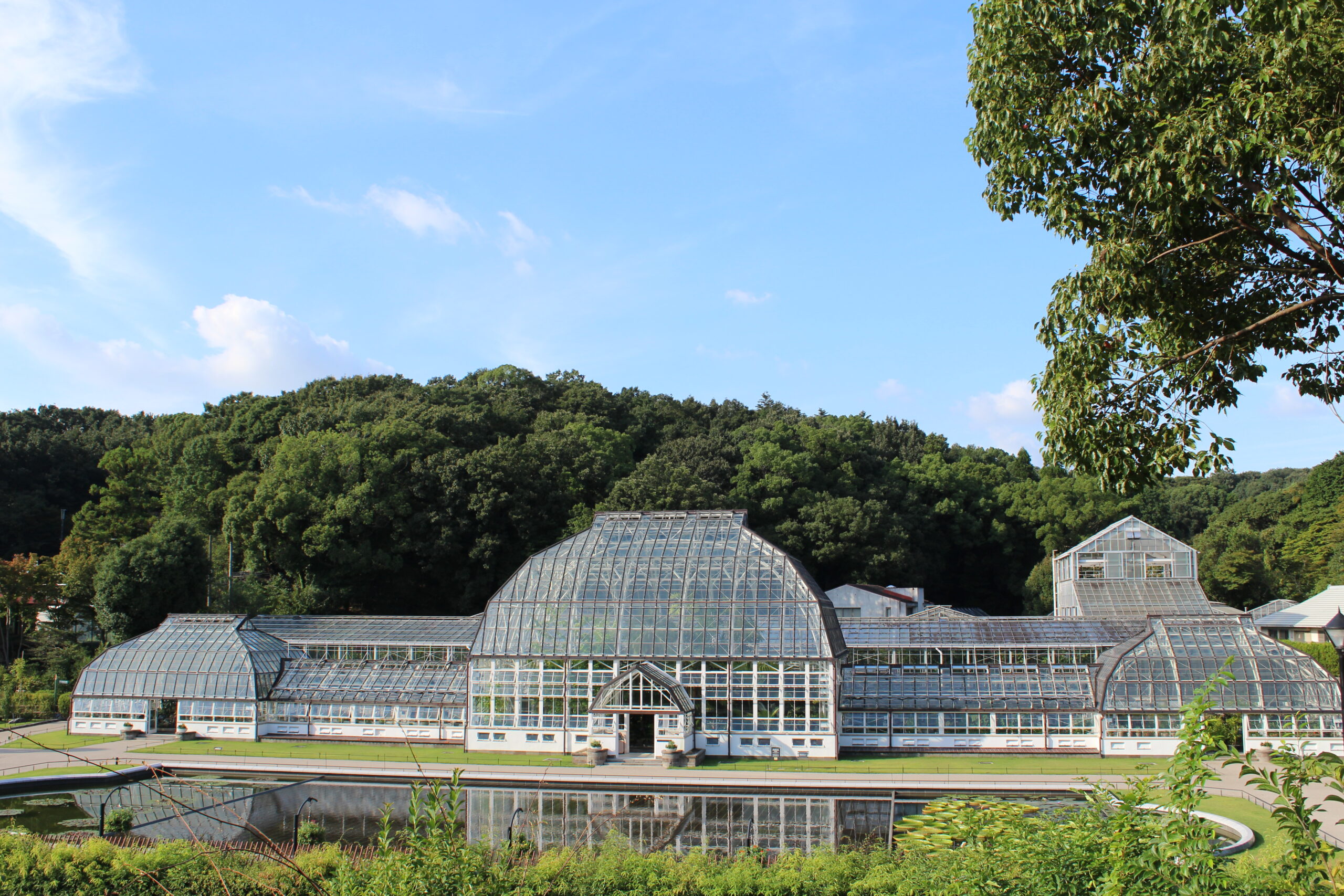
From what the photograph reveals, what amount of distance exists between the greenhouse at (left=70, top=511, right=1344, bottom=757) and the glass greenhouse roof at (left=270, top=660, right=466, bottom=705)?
4.3 inches

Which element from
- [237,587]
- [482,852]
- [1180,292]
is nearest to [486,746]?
[237,587]

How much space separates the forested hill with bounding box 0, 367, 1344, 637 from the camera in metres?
63.2

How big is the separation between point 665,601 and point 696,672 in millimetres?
3509

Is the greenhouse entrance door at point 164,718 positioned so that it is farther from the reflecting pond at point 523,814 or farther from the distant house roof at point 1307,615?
the distant house roof at point 1307,615

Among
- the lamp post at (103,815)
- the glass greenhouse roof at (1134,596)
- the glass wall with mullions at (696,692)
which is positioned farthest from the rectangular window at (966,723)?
the lamp post at (103,815)

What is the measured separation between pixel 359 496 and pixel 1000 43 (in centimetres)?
5719

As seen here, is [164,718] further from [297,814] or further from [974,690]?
[974,690]

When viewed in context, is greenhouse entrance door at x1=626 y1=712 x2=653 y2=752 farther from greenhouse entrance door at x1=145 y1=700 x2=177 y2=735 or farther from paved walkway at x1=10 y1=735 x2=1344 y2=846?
greenhouse entrance door at x1=145 y1=700 x2=177 y2=735

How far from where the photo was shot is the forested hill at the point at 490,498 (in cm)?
6319

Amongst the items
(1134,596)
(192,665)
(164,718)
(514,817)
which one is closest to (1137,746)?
(1134,596)

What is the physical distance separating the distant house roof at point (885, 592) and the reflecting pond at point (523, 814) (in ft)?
124

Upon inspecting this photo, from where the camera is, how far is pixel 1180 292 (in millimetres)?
13773

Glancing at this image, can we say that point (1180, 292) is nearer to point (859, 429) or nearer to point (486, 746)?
point (486, 746)

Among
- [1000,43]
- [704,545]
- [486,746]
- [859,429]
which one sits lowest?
[486,746]
